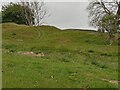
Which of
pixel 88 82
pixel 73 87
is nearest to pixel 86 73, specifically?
pixel 88 82

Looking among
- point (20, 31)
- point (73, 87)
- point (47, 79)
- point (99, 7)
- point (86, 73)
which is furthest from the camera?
point (20, 31)

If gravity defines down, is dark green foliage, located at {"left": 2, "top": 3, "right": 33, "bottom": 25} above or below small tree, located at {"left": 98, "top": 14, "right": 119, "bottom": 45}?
below

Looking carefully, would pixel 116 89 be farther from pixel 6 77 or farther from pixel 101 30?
pixel 101 30

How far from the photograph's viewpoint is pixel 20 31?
206 feet

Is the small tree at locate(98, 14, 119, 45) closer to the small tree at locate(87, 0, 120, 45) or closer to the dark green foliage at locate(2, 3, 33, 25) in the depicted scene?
the small tree at locate(87, 0, 120, 45)

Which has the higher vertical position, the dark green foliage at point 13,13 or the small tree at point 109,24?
the small tree at point 109,24

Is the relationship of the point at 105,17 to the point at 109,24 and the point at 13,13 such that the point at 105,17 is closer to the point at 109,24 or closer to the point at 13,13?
the point at 109,24

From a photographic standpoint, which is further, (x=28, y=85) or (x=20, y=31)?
(x=20, y=31)

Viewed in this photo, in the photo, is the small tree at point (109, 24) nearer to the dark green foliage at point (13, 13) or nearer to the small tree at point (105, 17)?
the small tree at point (105, 17)

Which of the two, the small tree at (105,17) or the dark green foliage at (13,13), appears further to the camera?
the dark green foliage at (13,13)

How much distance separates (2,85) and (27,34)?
4643cm

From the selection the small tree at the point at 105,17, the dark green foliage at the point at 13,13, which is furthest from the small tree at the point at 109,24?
the dark green foliage at the point at 13,13

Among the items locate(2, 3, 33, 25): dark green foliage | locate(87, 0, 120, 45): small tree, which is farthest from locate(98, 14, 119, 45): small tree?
locate(2, 3, 33, 25): dark green foliage

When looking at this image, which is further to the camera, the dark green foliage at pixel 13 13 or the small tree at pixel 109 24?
the dark green foliage at pixel 13 13
